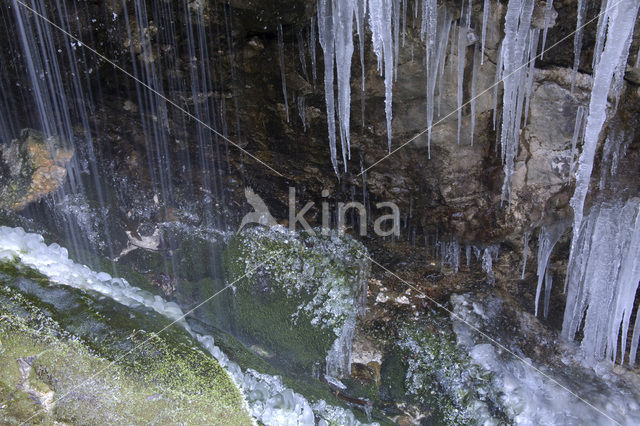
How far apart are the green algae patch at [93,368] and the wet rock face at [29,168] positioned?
2.25 metres

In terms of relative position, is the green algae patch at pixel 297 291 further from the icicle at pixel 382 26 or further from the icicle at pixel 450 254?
the icicle at pixel 382 26

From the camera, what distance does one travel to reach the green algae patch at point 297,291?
464 centimetres

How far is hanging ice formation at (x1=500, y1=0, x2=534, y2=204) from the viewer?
3312 millimetres

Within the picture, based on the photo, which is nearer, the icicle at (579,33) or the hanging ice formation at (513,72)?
the hanging ice formation at (513,72)

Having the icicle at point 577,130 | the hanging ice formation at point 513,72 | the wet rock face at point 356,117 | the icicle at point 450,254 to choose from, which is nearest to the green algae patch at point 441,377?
the icicle at point 450,254

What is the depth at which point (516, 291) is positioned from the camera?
4973 millimetres

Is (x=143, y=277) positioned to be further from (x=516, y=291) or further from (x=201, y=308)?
(x=516, y=291)

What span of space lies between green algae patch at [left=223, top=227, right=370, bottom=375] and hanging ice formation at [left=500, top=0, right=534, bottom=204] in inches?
72.8

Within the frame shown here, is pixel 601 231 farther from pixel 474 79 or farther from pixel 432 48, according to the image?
Result: pixel 432 48

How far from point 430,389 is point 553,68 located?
3.06 m

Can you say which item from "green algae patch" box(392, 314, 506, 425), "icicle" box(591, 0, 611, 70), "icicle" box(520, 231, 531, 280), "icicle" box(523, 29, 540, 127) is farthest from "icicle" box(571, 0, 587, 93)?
"green algae patch" box(392, 314, 506, 425)
